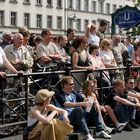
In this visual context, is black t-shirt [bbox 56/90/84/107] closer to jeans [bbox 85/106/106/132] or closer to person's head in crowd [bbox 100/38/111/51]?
jeans [bbox 85/106/106/132]

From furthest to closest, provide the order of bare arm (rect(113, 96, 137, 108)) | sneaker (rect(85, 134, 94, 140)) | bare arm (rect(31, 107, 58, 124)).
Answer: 1. bare arm (rect(113, 96, 137, 108))
2. sneaker (rect(85, 134, 94, 140))
3. bare arm (rect(31, 107, 58, 124))

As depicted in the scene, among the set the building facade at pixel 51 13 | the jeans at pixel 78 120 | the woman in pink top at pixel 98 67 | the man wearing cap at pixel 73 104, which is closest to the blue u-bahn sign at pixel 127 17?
the woman in pink top at pixel 98 67

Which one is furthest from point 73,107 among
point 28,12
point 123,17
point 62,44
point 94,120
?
point 28,12

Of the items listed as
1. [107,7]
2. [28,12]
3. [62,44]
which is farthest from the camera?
[107,7]

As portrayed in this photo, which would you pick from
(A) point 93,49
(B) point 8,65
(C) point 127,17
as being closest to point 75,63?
(A) point 93,49

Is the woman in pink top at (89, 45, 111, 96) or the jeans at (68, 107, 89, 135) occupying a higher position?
the woman in pink top at (89, 45, 111, 96)

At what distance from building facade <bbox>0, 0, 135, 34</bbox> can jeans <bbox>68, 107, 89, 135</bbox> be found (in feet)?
190

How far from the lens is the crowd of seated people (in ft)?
31.3

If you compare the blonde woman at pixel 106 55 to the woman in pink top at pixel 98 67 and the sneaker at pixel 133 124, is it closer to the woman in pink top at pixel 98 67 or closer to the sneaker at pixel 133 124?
the woman in pink top at pixel 98 67

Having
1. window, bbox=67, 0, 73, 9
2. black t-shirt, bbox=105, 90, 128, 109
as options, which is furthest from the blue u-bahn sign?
window, bbox=67, 0, 73, 9

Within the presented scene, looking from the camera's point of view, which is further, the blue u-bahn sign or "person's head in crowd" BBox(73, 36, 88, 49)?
the blue u-bahn sign

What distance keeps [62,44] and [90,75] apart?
175 cm

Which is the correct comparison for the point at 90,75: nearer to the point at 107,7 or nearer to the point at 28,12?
the point at 28,12

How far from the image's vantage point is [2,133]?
30.7 feet
